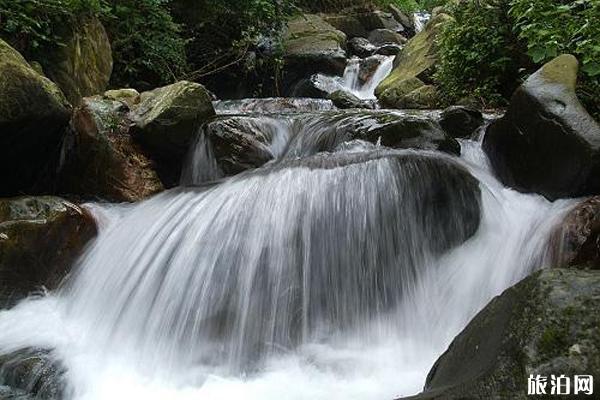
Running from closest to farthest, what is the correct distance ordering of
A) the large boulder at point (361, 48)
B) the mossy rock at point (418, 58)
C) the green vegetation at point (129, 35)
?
1. the green vegetation at point (129, 35)
2. the mossy rock at point (418, 58)
3. the large boulder at point (361, 48)

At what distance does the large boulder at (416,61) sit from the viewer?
904 centimetres

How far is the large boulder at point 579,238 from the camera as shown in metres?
3.23

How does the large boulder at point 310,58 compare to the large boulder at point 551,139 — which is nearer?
the large boulder at point 551,139

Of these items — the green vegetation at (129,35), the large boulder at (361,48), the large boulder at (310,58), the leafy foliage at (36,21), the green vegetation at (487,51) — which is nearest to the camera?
the leafy foliage at (36,21)

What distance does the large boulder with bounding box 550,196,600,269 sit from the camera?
3230 millimetres

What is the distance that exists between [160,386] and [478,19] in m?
6.13

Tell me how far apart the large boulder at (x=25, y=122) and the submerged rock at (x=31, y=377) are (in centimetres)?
201

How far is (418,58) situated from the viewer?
386 inches

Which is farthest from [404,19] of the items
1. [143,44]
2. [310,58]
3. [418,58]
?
[143,44]

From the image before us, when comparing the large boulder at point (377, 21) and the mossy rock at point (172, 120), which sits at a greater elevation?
the large boulder at point (377, 21)

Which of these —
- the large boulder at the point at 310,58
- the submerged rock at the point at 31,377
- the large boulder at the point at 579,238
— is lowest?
the submerged rock at the point at 31,377

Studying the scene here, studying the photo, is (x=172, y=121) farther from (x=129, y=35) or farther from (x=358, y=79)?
(x=358, y=79)

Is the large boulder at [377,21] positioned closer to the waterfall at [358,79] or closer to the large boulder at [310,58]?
the large boulder at [310,58]

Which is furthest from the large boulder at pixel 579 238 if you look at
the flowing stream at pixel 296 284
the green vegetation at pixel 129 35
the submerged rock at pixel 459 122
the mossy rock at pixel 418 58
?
the mossy rock at pixel 418 58
